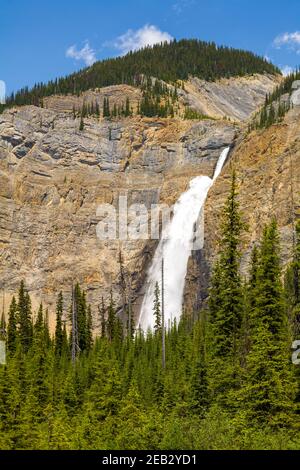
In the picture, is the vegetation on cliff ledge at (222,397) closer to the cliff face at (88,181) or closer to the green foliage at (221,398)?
the green foliage at (221,398)

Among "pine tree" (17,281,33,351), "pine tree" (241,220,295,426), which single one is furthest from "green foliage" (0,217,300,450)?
"pine tree" (17,281,33,351)

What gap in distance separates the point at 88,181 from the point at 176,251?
2653 centimetres

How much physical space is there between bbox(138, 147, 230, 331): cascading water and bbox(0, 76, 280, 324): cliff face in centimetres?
202

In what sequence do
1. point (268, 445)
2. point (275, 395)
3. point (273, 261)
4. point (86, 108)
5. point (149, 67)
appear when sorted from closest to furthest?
point (268, 445) → point (275, 395) → point (273, 261) → point (86, 108) → point (149, 67)

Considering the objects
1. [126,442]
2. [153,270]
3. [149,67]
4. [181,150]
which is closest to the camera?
[126,442]

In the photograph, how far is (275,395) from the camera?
85.1ft

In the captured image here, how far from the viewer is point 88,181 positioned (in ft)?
381

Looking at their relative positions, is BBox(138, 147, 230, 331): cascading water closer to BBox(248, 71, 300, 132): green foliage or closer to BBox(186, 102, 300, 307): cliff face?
BBox(186, 102, 300, 307): cliff face

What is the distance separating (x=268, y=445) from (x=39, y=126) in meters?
109

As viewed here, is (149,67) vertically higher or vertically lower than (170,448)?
higher

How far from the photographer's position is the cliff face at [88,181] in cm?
10306

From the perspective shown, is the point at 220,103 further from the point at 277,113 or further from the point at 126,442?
the point at 126,442
